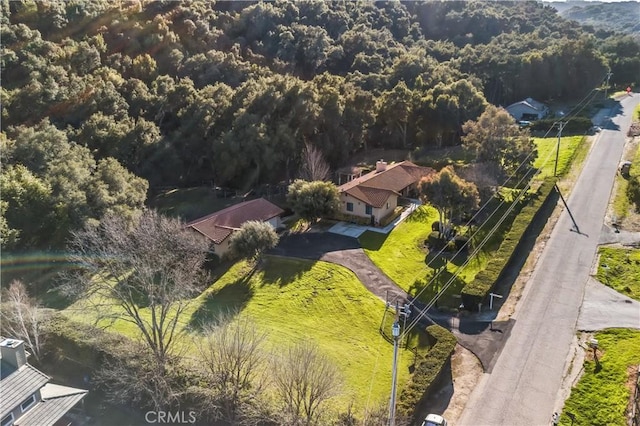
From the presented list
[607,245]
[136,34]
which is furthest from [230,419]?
[136,34]

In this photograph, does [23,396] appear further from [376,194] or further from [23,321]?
[376,194]

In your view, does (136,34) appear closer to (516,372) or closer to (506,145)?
(506,145)

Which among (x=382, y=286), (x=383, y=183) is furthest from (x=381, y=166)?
(x=382, y=286)

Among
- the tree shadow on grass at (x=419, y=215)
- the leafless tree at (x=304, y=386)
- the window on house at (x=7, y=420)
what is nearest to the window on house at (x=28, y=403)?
the window on house at (x=7, y=420)

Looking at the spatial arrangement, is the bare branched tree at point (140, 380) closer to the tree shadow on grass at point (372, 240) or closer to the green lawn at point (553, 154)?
the tree shadow on grass at point (372, 240)

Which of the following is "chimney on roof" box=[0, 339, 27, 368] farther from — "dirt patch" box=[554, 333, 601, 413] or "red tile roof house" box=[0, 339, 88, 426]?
"dirt patch" box=[554, 333, 601, 413]
